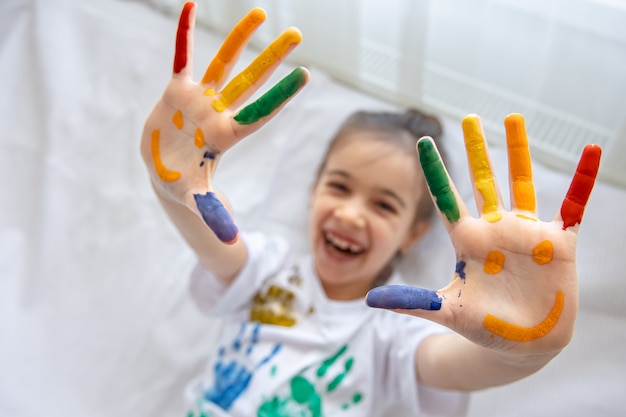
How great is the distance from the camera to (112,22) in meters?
1.24

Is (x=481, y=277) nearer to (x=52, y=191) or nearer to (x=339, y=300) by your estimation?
(x=339, y=300)

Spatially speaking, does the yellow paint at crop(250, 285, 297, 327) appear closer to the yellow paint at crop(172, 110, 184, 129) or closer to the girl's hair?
the girl's hair

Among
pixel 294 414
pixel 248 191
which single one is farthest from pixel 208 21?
pixel 294 414

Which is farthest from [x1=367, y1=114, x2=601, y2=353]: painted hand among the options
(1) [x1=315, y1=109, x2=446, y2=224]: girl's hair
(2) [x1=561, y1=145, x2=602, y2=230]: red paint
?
(1) [x1=315, y1=109, x2=446, y2=224]: girl's hair

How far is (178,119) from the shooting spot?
63 cm

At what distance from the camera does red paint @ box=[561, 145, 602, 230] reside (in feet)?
1.69

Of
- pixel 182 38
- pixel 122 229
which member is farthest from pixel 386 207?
pixel 122 229

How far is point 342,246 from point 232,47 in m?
0.37

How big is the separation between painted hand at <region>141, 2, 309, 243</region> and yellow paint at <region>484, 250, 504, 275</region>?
25 centimetres

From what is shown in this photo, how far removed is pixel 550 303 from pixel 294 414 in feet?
1.41

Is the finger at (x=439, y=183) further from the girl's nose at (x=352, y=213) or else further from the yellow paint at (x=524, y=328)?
the girl's nose at (x=352, y=213)

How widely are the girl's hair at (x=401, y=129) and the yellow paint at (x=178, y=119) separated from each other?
0.38 metres

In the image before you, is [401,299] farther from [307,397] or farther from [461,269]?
[307,397]

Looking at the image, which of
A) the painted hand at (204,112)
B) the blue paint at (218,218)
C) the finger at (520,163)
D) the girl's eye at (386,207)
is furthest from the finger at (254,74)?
the girl's eye at (386,207)
